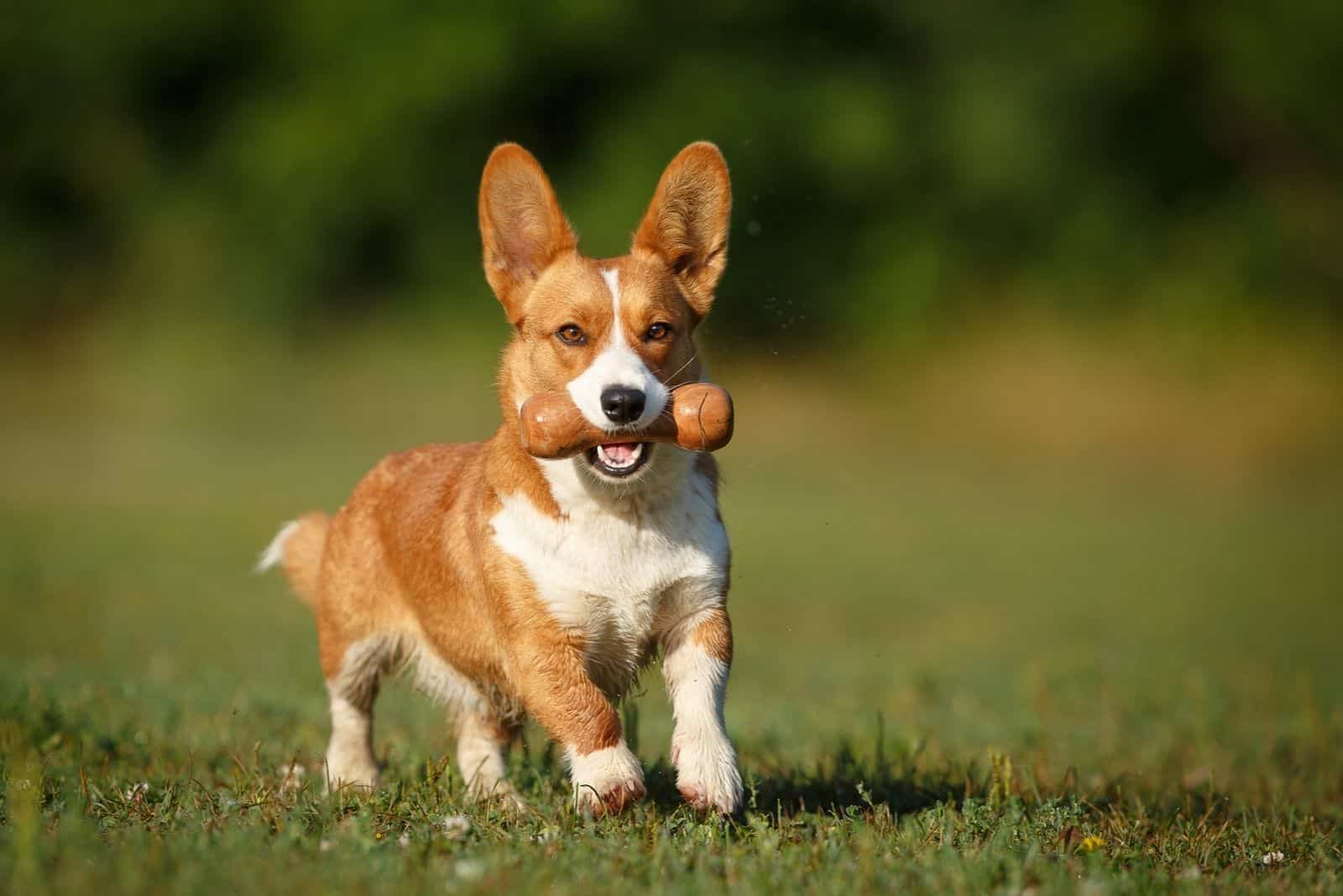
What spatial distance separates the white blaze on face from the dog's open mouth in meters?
0.10

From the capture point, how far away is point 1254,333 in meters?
21.5

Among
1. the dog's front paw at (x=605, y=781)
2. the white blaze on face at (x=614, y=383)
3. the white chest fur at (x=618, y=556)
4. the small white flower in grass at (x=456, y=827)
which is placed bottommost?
the small white flower in grass at (x=456, y=827)

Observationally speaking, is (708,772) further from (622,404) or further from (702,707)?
(622,404)

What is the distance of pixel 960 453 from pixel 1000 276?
4163 mm

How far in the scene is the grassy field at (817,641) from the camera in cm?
400

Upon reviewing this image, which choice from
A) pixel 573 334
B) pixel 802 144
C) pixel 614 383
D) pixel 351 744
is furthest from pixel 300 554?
pixel 802 144

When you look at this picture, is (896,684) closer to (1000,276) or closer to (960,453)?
(960,453)

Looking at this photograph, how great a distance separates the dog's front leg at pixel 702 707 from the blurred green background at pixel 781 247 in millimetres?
10010

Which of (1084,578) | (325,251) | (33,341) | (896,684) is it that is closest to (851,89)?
(325,251)

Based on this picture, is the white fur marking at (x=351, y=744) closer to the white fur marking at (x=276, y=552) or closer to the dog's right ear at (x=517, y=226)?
the white fur marking at (x=276, y=552)

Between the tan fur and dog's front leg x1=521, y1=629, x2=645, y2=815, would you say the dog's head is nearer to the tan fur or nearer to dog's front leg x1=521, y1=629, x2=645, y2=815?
dog's front leg x1=521, y1=629, x2=645, y2=815

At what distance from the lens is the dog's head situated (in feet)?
15.1

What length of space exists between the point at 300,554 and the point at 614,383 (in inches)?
97.1

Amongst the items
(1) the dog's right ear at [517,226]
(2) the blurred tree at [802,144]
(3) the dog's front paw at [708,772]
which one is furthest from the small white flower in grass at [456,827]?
(2) the blurred tree at [802,144]
